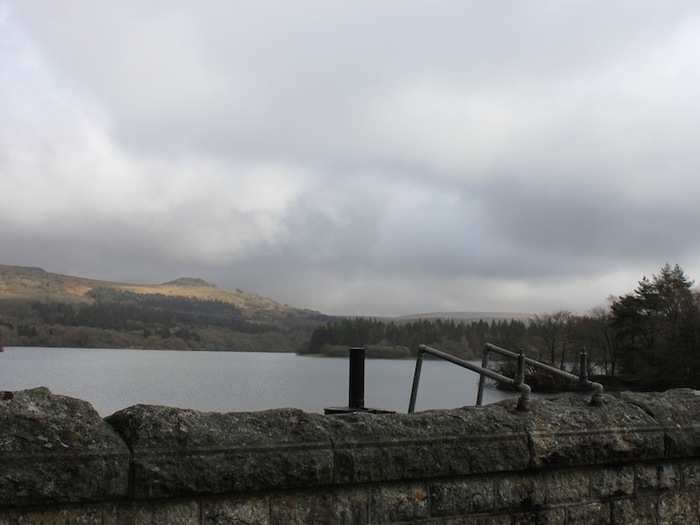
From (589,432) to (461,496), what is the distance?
0.97 metres

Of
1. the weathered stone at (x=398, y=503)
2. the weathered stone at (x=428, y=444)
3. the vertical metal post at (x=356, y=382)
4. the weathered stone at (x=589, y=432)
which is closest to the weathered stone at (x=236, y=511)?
the weathered stone at (x=428, y=444)

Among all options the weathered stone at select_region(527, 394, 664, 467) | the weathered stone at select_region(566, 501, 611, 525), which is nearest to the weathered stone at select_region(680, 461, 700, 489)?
the weathered stone at select_region(527, 394, 664, 467)

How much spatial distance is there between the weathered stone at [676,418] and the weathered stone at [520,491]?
1.05 metres

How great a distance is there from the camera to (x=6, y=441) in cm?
285

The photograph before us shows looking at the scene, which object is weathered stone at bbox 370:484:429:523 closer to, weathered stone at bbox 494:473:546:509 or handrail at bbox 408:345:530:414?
weathered stone at bbox 494:473:546:509

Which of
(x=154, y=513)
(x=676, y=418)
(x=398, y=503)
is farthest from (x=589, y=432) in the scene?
(x=154, y=513)

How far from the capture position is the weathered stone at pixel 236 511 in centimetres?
329

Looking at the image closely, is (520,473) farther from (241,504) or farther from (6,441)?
(6,441)

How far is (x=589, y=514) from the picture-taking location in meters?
4.38

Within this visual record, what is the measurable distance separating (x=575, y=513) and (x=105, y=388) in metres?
57.6

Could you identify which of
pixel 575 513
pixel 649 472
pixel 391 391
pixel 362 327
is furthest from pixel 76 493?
pixel 362 327

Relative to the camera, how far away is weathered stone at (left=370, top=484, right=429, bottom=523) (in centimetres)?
370

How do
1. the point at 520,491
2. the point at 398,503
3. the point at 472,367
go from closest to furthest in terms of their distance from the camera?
1. the point at 398,503
2. the point at 520,491
3. the point at 472,367

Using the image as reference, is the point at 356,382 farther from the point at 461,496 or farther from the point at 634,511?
the point at 461,496
